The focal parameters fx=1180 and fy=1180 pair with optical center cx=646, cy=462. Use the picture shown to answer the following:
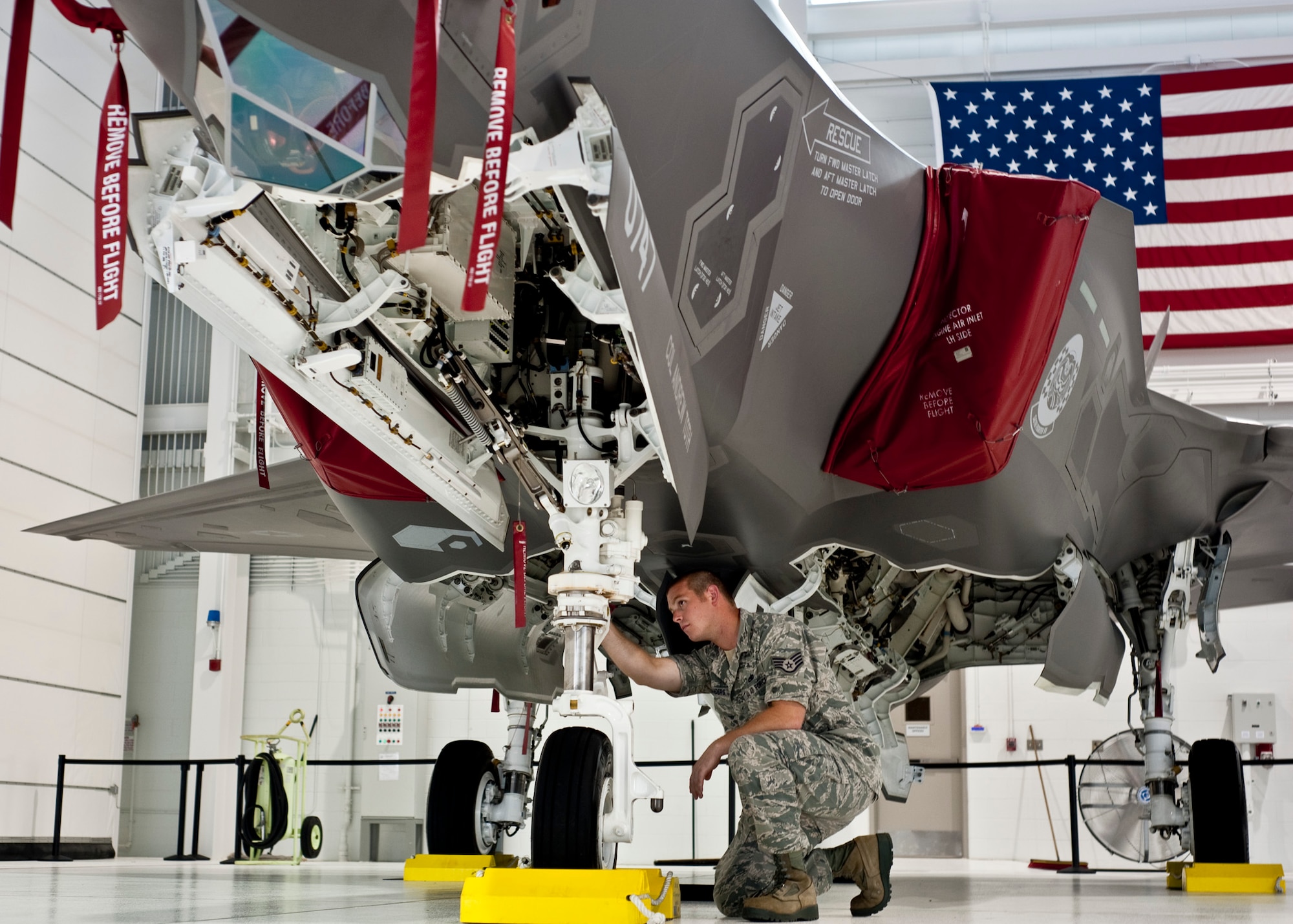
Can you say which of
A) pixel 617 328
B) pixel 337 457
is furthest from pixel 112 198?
pixel 337 457

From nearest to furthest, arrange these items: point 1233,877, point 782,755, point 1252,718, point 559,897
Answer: point 559,897 → point 782,755 → point 1233,877 → point 1252,718

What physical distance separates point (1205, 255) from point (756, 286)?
12.6 metres

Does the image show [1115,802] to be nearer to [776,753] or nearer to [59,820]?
[776,753]

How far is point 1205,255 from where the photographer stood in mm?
14492

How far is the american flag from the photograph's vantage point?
14320mm

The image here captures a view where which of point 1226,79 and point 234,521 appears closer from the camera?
point 234,521

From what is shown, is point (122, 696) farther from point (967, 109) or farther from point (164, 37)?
point (164, 37)

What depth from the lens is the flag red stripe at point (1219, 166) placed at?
1441 cm

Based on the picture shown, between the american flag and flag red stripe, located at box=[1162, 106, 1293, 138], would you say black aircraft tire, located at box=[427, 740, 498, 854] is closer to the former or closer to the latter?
the american flag

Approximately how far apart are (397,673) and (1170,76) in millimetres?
12866

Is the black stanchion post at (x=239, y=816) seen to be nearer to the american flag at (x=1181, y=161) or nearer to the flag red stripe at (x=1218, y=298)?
the american flag at (x=1181, y=161)

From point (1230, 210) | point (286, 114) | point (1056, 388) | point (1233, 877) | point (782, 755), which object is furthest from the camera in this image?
point (1230, 210)

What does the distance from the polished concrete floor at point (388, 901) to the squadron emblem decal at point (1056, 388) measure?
1.94 m

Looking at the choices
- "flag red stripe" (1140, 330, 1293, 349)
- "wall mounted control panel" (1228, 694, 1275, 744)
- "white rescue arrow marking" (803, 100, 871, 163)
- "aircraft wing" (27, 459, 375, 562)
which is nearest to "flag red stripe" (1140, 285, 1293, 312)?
"flag red stripe" (1140, 330, 1293, 349)
